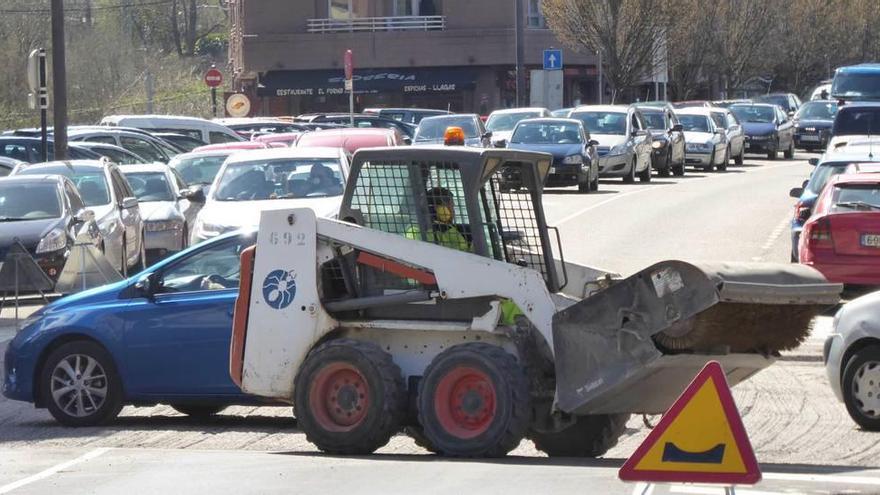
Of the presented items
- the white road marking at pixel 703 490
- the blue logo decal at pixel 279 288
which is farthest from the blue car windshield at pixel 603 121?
the white road marking at pixel 703 490

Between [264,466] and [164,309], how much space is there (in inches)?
102

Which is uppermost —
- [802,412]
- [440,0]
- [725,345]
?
[440,0]

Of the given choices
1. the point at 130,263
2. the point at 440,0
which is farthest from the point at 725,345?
the point at 440,0

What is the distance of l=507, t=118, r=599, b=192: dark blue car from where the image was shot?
1313 inches

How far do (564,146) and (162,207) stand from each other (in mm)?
12670

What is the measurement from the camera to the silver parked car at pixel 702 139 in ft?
139

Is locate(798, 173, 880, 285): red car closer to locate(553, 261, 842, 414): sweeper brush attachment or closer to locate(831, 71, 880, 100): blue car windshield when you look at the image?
locate(553, 261, 842, 414): sweeper brush attachment

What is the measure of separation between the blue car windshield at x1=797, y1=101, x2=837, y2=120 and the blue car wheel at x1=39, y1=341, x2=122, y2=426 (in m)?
41.6

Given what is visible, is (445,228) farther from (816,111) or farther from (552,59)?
(816,111)

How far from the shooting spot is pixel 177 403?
11422 mm

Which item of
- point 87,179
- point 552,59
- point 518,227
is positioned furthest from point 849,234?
point 552,59

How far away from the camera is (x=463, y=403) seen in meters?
9.20

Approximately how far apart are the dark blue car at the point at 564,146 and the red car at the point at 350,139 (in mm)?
8516

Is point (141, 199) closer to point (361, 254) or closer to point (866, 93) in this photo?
point (361, 254)
